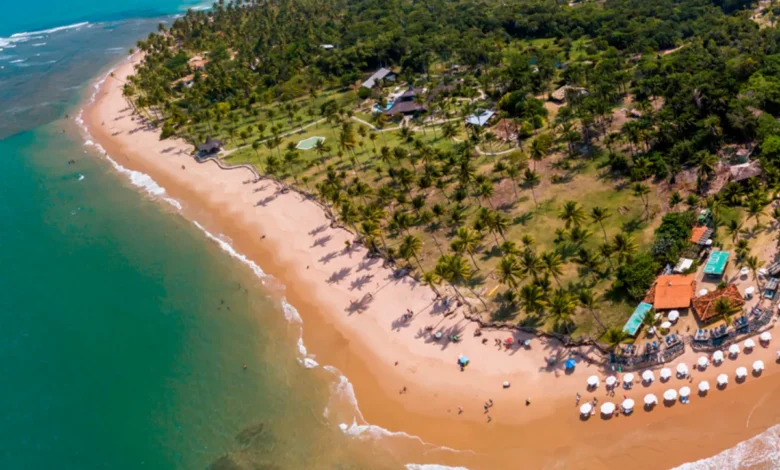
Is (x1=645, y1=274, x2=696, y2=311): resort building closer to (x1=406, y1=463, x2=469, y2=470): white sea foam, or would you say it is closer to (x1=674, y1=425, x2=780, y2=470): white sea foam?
(x1=674, y1=425, x2=780, y2=470): white sea foam

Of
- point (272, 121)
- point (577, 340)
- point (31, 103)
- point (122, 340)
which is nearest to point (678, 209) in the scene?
point (577, 340)

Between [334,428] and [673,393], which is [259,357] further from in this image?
[673,393]

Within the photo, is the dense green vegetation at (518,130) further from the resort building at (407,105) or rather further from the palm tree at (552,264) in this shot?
the resort building at (407,105)

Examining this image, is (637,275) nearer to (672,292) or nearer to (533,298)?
(672,292)

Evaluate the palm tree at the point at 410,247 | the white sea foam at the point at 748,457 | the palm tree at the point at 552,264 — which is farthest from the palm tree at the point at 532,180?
the white sea foam at the point at 748,457

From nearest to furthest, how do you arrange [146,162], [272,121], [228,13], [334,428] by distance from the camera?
[334,428], [146,162], [272,121], [228,13]

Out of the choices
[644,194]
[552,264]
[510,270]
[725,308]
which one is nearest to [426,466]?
[510,270]
